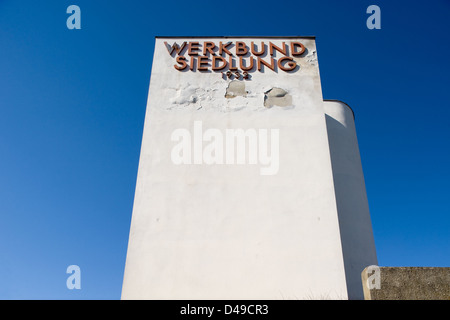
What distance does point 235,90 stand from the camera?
10.0 metres

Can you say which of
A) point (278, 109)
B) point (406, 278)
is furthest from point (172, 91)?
point (406, 278)

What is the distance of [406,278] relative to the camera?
501cm

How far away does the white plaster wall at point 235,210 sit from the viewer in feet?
25.0

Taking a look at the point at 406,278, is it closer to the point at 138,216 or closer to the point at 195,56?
the point at 138,216

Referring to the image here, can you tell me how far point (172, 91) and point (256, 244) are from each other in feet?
19.2

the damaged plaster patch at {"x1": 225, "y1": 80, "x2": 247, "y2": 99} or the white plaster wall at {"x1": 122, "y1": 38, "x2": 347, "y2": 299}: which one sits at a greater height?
the damaged plaster patch at {"x1": 225, "y1": 80, "x2": 247, "y2": 99}

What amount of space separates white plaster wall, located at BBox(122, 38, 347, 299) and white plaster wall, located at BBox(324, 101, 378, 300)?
5.71 ft

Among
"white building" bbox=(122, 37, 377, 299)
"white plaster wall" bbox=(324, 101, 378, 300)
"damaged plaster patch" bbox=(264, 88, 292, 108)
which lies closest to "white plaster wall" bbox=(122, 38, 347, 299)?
"white building" bbox=(122, 37, 377, 299)

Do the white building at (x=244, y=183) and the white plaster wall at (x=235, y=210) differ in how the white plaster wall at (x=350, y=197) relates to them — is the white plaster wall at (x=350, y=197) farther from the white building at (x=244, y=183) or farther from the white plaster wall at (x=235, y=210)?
the white plaster wall at (x=235, y=210)

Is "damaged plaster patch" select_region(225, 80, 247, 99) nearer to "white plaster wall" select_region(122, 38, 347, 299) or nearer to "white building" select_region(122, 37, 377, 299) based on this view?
"white building" select_region(122, 37, 377, 299)

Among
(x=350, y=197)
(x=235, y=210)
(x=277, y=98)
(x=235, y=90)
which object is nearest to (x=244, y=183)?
(x=235, y=210)

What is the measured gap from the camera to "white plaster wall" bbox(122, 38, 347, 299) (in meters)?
7.62

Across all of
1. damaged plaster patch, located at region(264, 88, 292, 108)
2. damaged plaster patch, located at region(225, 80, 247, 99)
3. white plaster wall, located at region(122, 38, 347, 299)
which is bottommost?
white plaster wall, located at region(122, 38, 347, 299)

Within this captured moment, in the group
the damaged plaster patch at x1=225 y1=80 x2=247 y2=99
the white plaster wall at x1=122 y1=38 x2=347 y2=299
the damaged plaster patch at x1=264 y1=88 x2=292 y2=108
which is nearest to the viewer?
the white plaster wall at x1=122 y1=38 x2=347 y2=299
